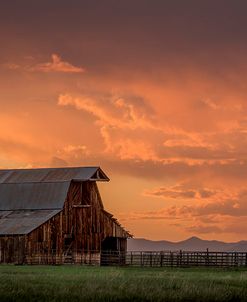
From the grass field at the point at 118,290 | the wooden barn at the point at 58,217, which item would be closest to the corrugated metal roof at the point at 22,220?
the wooden barn at the point at 58,217

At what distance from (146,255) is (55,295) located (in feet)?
119

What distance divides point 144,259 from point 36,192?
15.8 meters

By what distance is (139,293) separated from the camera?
3578cm

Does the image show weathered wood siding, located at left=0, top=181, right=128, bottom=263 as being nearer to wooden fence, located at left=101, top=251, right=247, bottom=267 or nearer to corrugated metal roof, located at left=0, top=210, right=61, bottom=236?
corrugated metal roof, located at left=0, top=210, right=61, bottom=236

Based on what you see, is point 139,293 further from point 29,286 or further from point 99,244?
point 99,244

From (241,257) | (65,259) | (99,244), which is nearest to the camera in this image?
(241,257)

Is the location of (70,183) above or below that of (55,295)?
above

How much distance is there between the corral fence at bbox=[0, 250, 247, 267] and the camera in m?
65.8

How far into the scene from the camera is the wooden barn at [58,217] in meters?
70.4

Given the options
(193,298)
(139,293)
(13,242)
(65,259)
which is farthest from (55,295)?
(65,259)

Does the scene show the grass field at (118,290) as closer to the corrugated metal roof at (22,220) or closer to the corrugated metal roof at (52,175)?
the corrugated metal roof at (22,220)

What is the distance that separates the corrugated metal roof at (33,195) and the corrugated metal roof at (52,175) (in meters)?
0.88

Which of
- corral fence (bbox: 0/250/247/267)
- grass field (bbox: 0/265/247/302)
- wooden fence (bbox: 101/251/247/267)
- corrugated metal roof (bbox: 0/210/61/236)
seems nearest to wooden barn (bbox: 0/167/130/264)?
corrugated metal roof (bbox: 0/210/61/236)

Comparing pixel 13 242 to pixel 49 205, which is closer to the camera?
pixel 13 242
